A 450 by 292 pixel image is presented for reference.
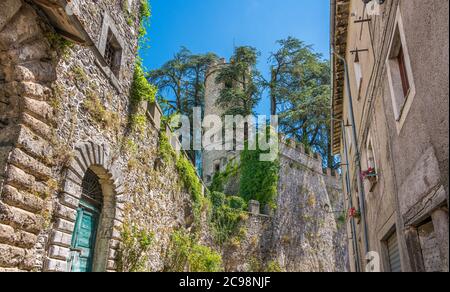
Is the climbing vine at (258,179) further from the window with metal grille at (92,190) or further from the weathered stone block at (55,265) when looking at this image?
the weathered stone block at (55,265)

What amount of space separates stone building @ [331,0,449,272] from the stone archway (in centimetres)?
483

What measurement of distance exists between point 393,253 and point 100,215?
540 cm

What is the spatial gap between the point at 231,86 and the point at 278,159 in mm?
9903

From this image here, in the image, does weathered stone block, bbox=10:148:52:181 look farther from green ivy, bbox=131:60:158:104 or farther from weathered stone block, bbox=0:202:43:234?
green ivy, bbox=131:60:158:104

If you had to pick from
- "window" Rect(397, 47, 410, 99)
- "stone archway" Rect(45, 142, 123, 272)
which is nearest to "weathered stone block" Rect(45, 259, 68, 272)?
"stone archway" Rect(45, 142, 123, 272)

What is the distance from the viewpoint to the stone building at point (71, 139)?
15.5ft

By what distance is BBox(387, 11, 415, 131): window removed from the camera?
13.9 feet

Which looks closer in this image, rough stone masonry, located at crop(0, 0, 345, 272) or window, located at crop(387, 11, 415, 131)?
window, located at crop(387, 11, 415, 131)

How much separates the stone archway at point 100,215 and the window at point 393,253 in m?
5.05

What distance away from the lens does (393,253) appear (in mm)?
5848

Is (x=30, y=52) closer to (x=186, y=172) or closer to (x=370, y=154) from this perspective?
(x=370, y=154)

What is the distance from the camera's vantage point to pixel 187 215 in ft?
39.3
